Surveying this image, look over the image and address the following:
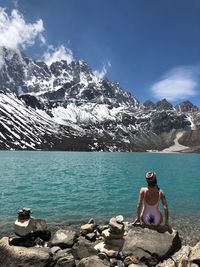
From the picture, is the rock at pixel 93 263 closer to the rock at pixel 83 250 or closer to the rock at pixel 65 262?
the rock at pixel 65 262

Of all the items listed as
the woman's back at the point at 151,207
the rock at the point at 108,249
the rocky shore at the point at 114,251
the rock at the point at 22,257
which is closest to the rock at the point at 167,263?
the rocky shore at the point at 114,251

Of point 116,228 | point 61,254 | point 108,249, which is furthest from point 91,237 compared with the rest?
point 116,228

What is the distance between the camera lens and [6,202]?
156ft

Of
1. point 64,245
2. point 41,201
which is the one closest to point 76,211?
point 41,201

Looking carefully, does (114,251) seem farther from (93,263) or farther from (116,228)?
(93,263)

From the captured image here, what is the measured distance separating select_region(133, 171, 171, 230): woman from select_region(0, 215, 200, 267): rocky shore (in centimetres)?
49

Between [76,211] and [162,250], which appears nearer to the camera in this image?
[162,250]

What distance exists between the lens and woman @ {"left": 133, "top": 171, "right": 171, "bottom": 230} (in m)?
19.4

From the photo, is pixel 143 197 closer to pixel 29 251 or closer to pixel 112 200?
pixel 29 251

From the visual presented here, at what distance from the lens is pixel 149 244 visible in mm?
19516

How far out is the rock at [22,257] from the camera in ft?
58.5

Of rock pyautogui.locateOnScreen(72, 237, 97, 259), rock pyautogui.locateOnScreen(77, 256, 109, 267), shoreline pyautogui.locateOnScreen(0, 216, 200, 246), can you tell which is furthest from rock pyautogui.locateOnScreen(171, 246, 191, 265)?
shoreline pyautogui.locateOnScreen(0, 216, 200, 246)

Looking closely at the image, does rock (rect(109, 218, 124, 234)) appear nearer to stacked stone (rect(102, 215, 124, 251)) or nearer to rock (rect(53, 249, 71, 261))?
stacked stone (rect(102, 215, 124, 251))

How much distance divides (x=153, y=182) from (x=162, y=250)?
11.4 ft
